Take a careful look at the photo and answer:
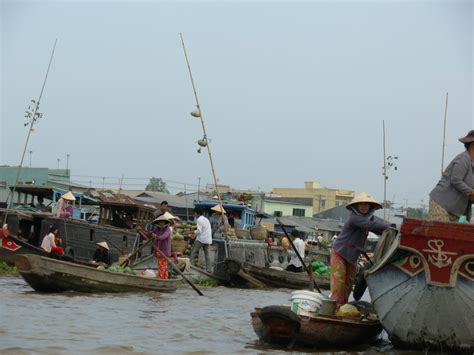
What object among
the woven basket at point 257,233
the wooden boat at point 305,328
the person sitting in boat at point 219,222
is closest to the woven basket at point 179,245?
the person sitting in boat at point 219,222

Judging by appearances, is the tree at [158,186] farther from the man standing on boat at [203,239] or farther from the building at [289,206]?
the man standing on boat at [203,239]

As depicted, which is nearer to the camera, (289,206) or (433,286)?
(433,286)

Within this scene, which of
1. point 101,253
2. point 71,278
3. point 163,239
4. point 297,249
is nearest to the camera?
point 71,278

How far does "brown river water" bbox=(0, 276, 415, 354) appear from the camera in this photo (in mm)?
7496

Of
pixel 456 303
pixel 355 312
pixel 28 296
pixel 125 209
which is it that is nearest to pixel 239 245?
pixel 125 209

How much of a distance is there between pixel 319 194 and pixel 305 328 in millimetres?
58671

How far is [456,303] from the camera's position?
693 centimetres

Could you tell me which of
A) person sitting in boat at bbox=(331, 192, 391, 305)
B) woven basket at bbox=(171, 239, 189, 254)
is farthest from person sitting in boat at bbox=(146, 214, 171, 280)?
person sitting in boat at bbox=(331, 192, 391, 305)

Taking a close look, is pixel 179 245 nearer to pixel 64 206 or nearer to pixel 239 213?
pixel 64 206

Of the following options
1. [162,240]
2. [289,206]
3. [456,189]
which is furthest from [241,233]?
[289,206]

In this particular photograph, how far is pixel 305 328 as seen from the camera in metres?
7.43

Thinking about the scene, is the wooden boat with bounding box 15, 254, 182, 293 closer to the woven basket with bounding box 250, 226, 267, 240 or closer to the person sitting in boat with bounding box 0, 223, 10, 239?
the person sitting in boat with bounding box 0, 223, 10, 239

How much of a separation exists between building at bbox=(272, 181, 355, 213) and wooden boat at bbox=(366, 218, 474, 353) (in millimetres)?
54107

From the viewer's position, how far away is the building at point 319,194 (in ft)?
209
